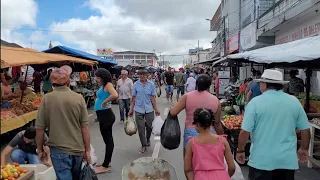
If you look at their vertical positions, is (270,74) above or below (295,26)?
below

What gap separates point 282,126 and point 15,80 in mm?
10670

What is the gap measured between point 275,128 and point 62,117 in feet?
7.41

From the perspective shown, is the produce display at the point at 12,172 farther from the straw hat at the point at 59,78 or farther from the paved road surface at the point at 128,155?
the paved road surface at the point at 128,155

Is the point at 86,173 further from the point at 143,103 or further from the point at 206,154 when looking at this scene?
the point at 143,103

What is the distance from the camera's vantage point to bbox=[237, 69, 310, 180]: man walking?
3.43 m

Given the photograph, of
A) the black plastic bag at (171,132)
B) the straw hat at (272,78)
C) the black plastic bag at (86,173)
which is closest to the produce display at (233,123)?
the black plastic bag at (171,132)

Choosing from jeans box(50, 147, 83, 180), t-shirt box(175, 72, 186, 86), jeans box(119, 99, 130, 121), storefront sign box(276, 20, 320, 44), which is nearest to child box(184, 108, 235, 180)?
jeans box(50, 147, 83, 180)

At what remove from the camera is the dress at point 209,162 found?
10.8 ft

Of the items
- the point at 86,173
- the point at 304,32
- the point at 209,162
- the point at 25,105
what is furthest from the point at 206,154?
the point at 304,32

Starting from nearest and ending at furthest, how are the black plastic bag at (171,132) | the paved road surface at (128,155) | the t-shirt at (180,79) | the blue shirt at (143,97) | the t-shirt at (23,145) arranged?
the black plastic bag at (171,132)
the t-shirt at (23,145)
the paved road surface at (128,155)
the blue shirt at (143,97)
the t-shirt at (180,79)

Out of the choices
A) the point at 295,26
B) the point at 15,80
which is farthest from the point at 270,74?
the point at 295,26

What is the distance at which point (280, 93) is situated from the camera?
356cm

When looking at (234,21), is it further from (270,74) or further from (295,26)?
(270,74)

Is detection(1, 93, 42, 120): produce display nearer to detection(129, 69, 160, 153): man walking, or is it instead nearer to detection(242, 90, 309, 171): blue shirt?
detection(129, 69, 160, 153): man walking
